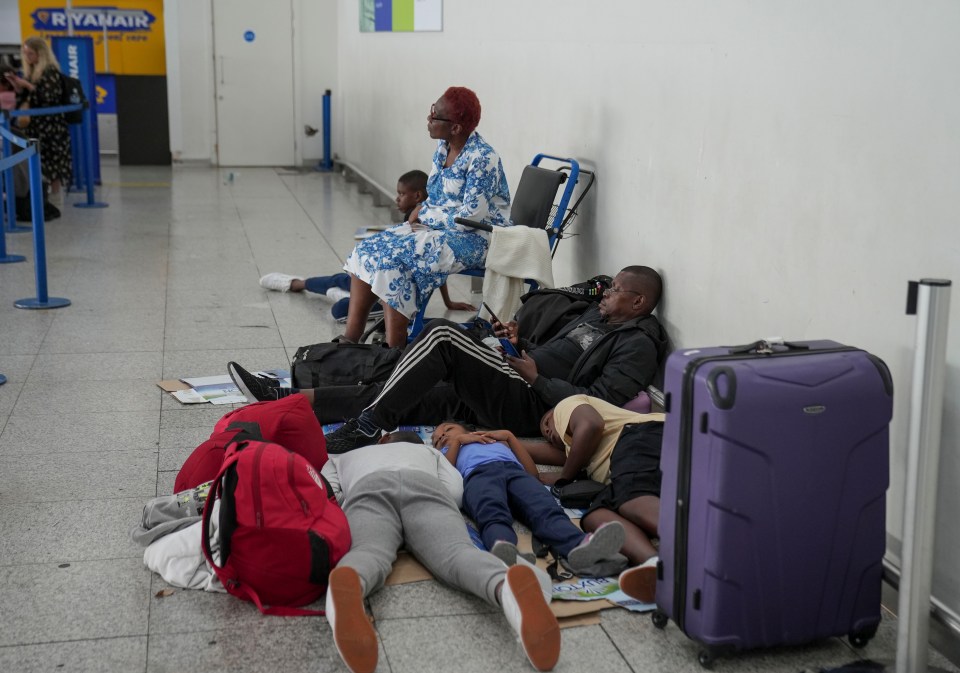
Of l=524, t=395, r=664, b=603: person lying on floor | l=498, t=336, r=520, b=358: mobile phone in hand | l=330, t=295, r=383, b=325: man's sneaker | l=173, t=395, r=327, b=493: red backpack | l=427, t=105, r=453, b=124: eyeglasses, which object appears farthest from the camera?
l=330, t=295, r=383, b=325: man's sneaker

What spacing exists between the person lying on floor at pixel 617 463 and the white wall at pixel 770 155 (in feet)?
1.76

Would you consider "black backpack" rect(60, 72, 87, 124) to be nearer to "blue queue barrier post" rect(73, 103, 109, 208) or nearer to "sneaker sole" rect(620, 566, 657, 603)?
"blue queue barrier post" rect(73, 103, 109, 208)

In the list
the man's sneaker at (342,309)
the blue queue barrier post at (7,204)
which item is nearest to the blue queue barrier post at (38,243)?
the blue queue barrier post at (7,204)

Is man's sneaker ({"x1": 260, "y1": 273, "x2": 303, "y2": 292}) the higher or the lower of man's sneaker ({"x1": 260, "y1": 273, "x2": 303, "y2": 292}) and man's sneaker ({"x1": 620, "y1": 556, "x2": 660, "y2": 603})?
the higher

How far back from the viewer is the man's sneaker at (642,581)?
238 cm

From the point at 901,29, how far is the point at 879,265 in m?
0.56

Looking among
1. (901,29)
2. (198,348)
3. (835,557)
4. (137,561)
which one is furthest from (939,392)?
(198,348)

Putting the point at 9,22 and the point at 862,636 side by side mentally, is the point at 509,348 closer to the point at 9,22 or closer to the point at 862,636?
the point at 862,636

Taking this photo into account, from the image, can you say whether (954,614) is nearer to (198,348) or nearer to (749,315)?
(749,315)

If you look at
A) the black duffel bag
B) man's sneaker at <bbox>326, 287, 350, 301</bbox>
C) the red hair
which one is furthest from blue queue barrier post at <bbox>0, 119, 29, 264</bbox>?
the black duffel bag

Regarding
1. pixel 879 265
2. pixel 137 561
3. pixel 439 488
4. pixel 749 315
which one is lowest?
pixel 137 561

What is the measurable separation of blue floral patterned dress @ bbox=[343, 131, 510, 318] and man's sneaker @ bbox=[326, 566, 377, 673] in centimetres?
239

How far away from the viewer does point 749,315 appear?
126 inches

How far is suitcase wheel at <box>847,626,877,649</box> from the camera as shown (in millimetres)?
2272
